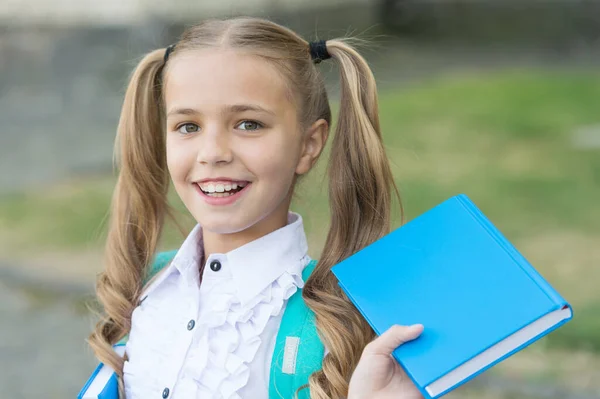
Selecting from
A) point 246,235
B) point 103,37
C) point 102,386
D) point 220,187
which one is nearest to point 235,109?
point 220,187

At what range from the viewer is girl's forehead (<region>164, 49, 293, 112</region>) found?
191 cm

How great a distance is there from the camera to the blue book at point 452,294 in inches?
63.3

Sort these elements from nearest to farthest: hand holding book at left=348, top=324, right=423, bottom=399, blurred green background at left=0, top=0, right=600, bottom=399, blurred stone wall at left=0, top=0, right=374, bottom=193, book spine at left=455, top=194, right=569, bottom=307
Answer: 1. book spine at left=455, top=194, right=569, bottom=307
2. hand holding book at left=348, top=324, right=423, bottom=399
3. blurred green background at left=0, top=0, right=600, bottom=399
4. blurred stone wall at left=0, top=0, right=374, bottom=193

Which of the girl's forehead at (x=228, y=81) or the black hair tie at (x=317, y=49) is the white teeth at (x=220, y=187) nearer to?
the girl's forehead at (x=228, y=81)

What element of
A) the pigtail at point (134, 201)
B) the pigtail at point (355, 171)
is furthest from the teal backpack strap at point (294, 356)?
the pigtail at point (134, 201)

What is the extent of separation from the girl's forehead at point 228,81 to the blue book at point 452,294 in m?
0.38

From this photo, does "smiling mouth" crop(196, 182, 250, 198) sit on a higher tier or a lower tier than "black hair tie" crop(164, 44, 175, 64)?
lower

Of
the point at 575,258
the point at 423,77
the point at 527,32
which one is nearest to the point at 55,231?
the point at 575,258

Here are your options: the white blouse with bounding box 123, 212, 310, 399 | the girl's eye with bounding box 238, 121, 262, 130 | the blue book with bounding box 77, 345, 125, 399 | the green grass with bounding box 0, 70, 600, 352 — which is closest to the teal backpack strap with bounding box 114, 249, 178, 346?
the white blouse with bounding box 123, 212, 310, 399

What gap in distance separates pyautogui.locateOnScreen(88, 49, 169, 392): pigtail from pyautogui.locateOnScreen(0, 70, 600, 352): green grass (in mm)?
1406

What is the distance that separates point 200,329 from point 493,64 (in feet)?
30.6

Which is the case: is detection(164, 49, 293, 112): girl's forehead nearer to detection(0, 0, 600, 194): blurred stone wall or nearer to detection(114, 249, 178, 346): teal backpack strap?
detection(114, 249, 178, 346): teal backpack strap

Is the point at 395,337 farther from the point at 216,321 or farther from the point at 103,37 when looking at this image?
the point at 103,37

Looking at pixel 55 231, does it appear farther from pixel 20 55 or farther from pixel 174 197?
pixel 20 55
